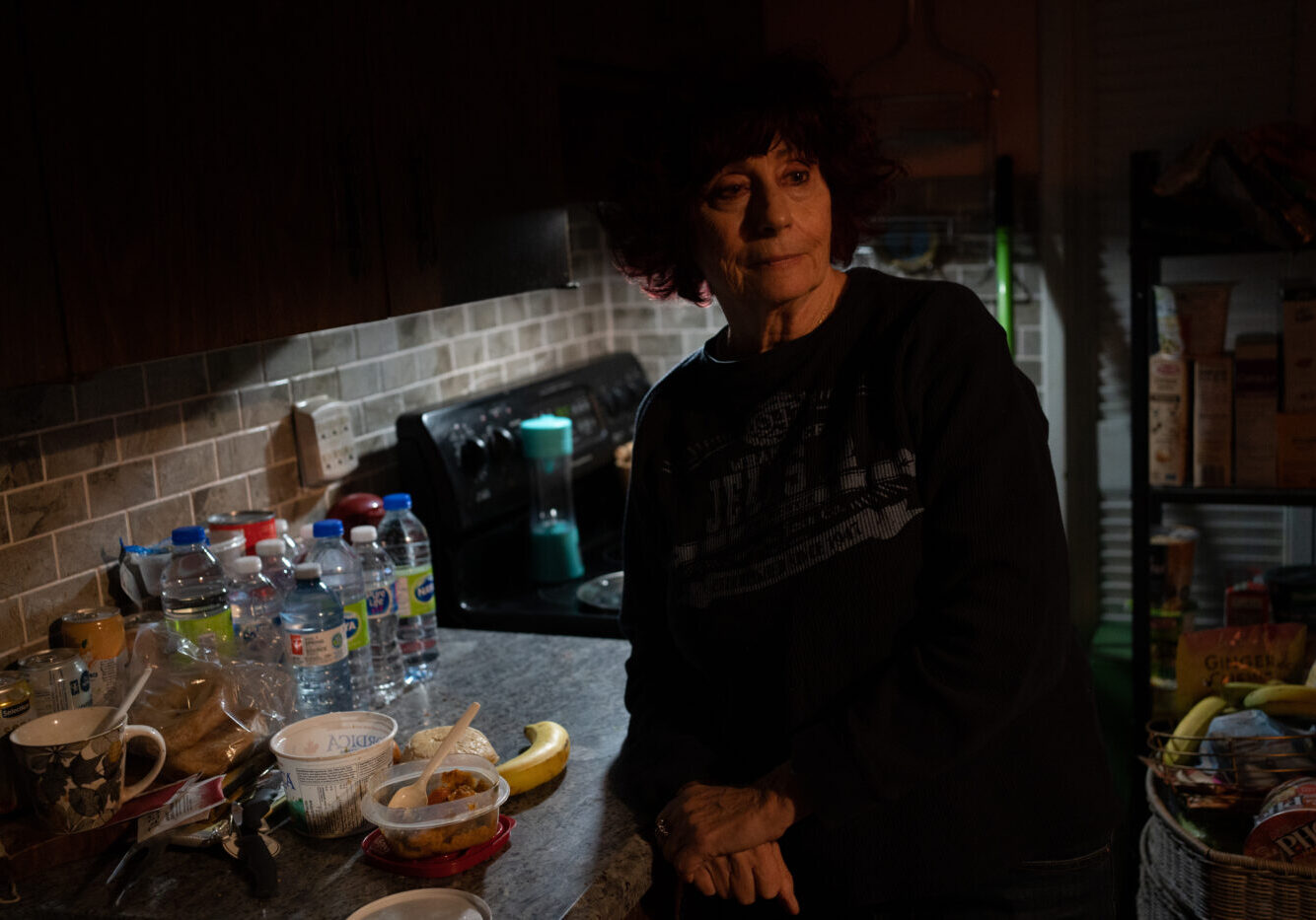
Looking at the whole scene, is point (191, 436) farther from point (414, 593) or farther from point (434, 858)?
point (434, 858)

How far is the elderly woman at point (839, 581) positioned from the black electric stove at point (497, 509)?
0.73 m

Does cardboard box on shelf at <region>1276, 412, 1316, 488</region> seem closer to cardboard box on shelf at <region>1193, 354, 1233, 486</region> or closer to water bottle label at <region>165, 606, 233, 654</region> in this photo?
cardboard box on shelf at <region>1193, 354, 1233, 486</region>

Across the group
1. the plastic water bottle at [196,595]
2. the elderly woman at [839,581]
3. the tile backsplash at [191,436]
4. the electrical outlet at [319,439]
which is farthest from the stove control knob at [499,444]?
the elderly woman at [839,581]

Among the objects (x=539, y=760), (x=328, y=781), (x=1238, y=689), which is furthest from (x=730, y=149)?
(x=1238, y=689)

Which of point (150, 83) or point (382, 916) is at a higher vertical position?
point (150, 83)

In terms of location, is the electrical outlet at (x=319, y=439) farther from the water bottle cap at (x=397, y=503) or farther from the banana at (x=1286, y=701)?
the banana at (x=1286, y=701)

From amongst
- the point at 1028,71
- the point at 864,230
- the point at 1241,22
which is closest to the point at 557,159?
the point at 864,230

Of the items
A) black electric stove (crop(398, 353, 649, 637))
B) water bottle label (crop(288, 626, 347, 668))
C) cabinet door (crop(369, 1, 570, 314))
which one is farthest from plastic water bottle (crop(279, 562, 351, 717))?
black electric stove (crop(398, 353, 649, 637))

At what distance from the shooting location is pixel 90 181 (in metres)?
1.26

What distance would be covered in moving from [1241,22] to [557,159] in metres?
1.73

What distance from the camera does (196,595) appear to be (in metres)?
1.77

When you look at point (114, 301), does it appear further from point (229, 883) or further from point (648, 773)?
point (648, 773)

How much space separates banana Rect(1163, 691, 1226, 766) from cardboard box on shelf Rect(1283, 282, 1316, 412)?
0.61 metres

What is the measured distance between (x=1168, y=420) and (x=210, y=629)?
192 cm
